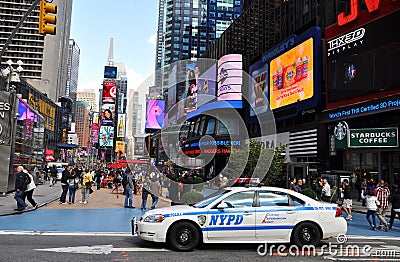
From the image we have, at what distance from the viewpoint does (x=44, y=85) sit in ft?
373

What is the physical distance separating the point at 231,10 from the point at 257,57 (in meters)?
117

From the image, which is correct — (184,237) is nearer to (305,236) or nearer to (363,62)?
(305,236)

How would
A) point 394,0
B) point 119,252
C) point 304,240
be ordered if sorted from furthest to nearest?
1. point 394,0
2. point 304,240
3. point 119,252

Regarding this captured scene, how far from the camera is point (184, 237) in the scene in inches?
336

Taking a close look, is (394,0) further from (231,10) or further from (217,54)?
(231,10)

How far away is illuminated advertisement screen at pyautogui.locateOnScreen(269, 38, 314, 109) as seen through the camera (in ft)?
101

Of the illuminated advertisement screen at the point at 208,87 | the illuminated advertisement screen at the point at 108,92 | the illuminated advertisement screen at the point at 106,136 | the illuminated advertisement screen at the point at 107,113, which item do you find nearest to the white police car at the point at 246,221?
the illuminated advertisement screen at the point at 208,87

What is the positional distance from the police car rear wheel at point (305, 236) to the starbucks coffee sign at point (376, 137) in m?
15.9

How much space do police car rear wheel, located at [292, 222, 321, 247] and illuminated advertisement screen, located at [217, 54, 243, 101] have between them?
37505 mm

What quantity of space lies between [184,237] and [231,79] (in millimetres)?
39008

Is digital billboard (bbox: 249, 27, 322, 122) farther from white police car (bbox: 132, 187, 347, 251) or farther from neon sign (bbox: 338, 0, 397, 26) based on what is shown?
white police car (bbox: 132, 187, 347, 251)

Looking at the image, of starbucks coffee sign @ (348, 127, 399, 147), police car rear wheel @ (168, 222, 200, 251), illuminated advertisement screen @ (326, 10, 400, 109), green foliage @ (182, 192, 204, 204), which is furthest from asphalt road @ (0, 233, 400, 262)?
illuminated advertisement screen @ (326, 10, 400, 109)

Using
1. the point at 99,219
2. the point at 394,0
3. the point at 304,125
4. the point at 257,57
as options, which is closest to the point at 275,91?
the point at 304,125

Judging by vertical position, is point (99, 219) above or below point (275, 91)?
below
